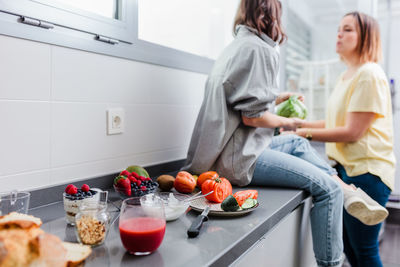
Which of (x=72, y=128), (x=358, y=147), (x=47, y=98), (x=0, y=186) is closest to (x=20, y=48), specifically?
(x=47, y=98)

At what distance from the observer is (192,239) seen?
3.11 feet

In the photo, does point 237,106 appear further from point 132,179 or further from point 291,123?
point 132,179

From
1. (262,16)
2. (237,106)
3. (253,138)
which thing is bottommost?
(253,138)

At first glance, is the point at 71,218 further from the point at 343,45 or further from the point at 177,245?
the point at 343,45

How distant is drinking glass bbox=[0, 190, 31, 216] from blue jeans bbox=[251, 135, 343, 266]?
94 cm

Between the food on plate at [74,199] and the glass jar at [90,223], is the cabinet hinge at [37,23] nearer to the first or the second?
the food on plate at [74,199]

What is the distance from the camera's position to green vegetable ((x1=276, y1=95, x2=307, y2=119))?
1.93m

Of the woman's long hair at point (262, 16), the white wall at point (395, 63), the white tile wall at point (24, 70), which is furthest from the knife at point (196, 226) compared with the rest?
the white wall at point (395, 63)

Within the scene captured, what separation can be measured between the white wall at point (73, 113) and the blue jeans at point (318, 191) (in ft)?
1.83

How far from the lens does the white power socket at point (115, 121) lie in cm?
144

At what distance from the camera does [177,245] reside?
35.7 inches

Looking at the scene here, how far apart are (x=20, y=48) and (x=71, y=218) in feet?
1.87

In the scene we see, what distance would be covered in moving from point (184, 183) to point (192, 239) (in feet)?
1.41

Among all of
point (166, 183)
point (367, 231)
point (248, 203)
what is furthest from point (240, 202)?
point (367, 231)
